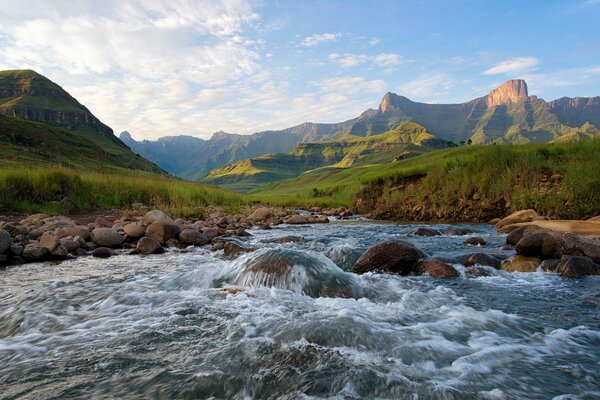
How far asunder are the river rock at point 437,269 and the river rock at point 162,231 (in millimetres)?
7796

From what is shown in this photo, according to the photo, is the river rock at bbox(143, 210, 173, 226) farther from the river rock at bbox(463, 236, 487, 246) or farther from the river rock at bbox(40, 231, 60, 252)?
the river rock at bbox(463, 236, 487, 246)

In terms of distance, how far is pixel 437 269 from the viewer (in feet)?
25.7

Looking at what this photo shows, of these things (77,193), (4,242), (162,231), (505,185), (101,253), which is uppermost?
(77,193)

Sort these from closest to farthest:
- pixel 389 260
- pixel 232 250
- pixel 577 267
A: pixel 577 267, pixel 389 260, pixel 232 250

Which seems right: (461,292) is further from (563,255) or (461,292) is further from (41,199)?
(41,199)

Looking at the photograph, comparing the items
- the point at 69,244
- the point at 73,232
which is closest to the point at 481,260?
the point at 69,244

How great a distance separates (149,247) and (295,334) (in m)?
7.40

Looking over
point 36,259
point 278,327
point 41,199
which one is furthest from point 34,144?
point 278,327

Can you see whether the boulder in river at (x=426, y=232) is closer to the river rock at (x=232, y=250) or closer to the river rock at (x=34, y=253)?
the river rock at (x=232, y=250)

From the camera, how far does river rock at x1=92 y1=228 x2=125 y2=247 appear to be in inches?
438

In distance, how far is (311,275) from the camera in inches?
273

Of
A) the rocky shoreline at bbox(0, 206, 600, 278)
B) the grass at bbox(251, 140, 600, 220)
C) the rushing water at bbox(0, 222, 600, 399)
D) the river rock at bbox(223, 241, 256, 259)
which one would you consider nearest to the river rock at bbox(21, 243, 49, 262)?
the rocky shoreline at bbox(0, 206, 600, 278)

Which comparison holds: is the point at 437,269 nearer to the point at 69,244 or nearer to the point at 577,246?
the point at 577,246

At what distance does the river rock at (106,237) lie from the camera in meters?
11.1
